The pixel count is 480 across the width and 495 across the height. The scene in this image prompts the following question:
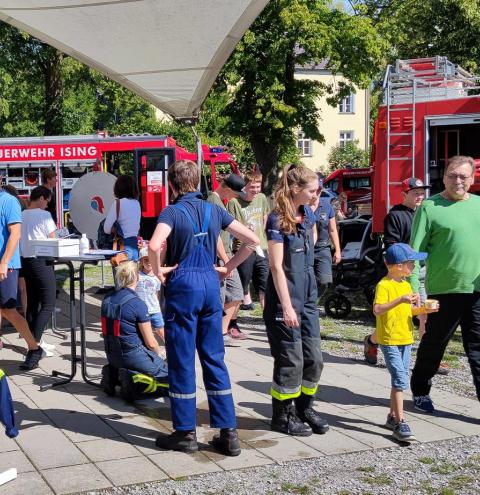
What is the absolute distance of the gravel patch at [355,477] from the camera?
470 cm

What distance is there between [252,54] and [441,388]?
21.0 meters

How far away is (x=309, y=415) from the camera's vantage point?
5.80 metres

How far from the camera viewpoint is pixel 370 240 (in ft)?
38.1

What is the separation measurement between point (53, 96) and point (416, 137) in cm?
1853

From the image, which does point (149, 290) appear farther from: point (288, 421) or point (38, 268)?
point (288, 421)

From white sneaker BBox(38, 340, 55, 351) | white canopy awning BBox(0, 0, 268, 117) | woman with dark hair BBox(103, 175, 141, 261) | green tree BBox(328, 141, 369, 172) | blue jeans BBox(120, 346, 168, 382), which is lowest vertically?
white sneaker BBox(38, 340, 55, 351)

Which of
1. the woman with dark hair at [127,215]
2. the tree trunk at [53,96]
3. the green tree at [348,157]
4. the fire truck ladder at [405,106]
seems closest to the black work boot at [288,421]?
the woman with dark hair at [127,215]

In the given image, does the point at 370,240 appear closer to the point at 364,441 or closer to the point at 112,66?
the point at 112,66

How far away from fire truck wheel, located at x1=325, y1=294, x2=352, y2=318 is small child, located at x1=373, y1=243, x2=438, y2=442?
16.5 ft

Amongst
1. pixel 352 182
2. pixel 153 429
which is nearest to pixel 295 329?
pixel 153 429

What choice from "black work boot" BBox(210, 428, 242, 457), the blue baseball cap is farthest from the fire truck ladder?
"black work boot" BBox(210, 428, 242, 457)

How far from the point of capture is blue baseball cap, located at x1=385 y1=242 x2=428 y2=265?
572cm

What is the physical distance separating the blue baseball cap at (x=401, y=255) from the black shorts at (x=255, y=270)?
11.4ft

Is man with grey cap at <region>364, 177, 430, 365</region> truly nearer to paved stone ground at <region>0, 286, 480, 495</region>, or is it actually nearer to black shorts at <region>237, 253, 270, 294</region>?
paved stone ground at <region>0, 286, 480, 495</region>
